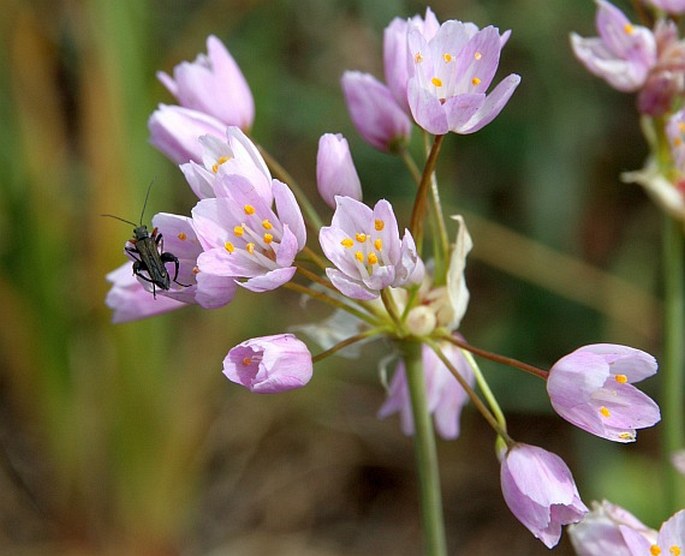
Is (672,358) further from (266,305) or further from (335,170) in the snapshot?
(266,305)

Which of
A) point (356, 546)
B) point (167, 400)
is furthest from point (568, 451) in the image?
point (167, 400)

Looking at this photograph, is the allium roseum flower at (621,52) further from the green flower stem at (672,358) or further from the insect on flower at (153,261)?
the insect on flower at (153,261)

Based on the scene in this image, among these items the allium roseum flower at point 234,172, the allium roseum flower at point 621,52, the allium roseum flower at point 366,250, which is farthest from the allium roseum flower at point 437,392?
the allium roseum flower at point 621,52

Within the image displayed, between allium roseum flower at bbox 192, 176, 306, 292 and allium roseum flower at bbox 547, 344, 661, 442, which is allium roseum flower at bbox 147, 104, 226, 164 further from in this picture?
allium roseum flower at bbox 547, 344, 661, 442

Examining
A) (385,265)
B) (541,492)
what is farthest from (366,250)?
(541,492)

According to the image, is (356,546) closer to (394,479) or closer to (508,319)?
(394,479)

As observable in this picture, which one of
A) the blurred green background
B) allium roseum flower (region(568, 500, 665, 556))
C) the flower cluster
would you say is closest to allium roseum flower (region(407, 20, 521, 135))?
the flower cluster
